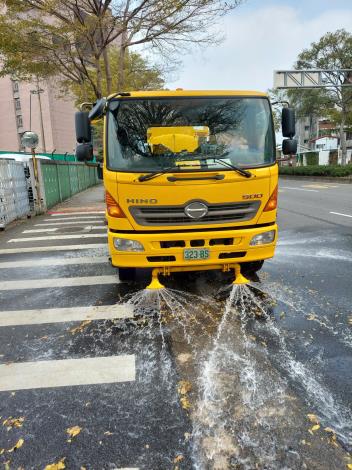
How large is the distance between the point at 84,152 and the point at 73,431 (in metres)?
3.64

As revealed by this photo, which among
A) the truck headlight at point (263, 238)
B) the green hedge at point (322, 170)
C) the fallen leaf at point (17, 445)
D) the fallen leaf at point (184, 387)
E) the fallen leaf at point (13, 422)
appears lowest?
the fallen leaf at point (17, 445)

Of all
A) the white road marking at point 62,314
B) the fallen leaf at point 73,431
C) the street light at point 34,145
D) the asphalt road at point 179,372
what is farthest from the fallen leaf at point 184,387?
the street light at point 34,145

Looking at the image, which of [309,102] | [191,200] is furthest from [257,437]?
[309,102]

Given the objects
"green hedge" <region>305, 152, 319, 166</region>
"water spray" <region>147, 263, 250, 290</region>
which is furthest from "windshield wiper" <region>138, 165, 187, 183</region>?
"green hedge" <region>305, 152, 319, 166</region>

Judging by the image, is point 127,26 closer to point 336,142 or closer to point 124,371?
point 124,371

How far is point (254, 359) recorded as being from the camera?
332 cm

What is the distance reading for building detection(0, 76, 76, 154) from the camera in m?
45.8

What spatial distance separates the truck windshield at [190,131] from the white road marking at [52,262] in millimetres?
3073

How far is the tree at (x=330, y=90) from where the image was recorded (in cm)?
2912

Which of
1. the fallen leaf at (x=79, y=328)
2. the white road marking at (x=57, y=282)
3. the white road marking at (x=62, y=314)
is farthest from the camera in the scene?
the white road marking at (x=57, y=282)

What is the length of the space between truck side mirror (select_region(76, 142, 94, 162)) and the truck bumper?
1361mm

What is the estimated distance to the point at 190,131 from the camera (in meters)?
4.48

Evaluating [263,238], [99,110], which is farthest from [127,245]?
[99,110]

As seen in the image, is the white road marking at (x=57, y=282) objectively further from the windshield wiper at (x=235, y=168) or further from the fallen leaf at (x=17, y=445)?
the fallen leaf at (x=17, y=445)
